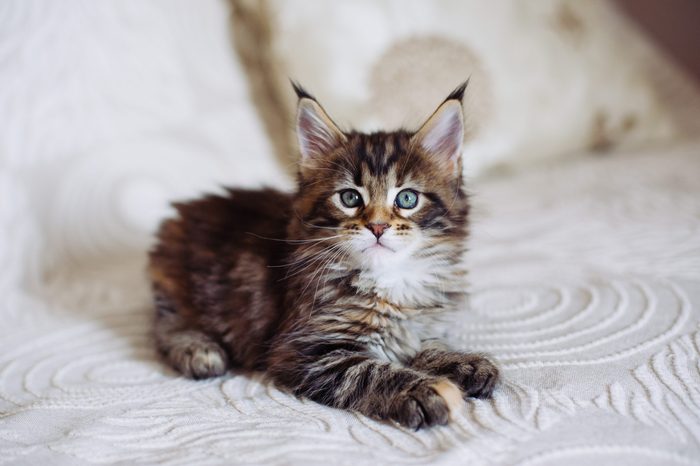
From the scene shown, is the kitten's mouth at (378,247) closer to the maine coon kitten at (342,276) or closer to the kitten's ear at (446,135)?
the maine coon kitten at (342,276)

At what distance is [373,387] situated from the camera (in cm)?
102

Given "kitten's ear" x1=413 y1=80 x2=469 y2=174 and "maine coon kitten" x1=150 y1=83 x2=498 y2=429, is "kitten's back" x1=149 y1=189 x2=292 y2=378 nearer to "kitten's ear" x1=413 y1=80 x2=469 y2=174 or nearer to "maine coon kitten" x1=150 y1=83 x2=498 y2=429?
"maine coon kitten" x1=150 y1=83 x2=498 y2=429

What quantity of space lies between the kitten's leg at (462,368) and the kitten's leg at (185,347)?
15.6 inches

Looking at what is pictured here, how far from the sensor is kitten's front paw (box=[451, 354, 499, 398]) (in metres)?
1.01

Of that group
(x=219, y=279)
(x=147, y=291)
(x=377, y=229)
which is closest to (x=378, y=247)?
(x=377, y=229)

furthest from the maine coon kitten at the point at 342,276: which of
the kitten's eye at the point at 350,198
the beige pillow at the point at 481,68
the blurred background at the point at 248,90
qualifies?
the beige pillow at the point at 481,68

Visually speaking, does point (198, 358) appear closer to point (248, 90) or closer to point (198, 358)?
point (198, 358)

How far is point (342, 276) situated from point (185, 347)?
36 centimetres

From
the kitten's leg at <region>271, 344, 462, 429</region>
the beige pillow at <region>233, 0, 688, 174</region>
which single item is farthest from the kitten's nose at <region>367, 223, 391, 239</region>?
the beige pillow at <region>233, 0, 688, 174</region>

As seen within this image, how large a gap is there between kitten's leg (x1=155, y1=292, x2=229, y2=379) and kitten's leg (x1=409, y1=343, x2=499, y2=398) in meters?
0.40

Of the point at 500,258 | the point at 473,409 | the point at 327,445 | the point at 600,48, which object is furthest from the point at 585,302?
the point at 600,48

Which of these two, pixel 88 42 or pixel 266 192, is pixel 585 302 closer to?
pixel 266 192

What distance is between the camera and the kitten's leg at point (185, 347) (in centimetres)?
121

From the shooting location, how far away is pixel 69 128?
1.91 metres
